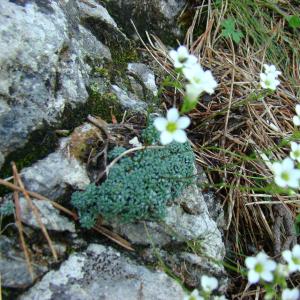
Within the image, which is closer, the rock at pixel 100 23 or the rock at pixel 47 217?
the rock at pixel 47 217

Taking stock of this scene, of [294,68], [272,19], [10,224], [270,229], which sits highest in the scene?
[272,19]

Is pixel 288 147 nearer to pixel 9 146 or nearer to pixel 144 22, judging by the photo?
pixel 144 22

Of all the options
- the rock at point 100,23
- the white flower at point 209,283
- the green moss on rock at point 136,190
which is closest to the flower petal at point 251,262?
the white flower at point 209,283

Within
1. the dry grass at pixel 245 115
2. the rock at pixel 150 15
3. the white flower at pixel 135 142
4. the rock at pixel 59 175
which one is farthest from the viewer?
the rock at pixel 150 15

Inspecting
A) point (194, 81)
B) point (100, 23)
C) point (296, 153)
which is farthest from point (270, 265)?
point (100, 23)

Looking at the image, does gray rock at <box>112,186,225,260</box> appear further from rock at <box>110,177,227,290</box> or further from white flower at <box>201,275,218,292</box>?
white flower at <box>201,275,218,292</box>

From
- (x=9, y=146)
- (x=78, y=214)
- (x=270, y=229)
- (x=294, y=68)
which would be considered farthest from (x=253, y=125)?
(x=9, y=146)

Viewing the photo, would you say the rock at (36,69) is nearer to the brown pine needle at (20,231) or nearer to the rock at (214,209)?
the brown pine needle at (20,231)
